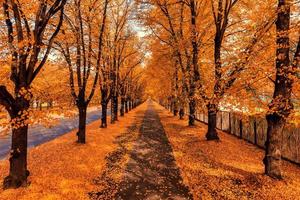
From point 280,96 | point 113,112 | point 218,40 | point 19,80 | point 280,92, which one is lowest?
point 113,112

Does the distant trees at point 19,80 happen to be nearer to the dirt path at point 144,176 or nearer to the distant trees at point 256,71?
the dirt path at point 144,176

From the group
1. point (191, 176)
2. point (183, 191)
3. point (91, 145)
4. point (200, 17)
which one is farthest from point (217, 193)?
point (200, 17)

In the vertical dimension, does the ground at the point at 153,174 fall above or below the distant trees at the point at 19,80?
below

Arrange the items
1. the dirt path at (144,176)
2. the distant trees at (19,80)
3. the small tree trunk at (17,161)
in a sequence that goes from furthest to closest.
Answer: the small tree trunk at (17,161) < the distant trees at (19,80) < the dirt path at (144,176)

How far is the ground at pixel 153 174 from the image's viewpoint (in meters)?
7.69

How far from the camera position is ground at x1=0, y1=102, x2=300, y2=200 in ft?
25.2

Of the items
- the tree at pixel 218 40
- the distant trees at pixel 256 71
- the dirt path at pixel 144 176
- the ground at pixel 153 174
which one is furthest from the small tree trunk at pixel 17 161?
the tree at pixel 218 40

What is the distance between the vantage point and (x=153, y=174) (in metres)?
9.59

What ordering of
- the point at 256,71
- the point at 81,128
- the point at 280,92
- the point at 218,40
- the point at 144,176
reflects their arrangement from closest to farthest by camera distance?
the point at 280,92 → the point at 256,71 → the point at 144,176 → the point at 218,40 → the point at 81,128

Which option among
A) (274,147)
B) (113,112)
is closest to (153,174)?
(274,147)

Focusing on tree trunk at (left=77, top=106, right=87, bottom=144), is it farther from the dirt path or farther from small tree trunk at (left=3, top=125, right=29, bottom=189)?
small tree trunk at (left=3, top=125, right=29, bottom=189)

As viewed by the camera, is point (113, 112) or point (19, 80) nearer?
point (19, 80)

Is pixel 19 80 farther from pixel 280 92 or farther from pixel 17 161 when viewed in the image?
pixel 280 92

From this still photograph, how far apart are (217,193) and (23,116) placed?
667cm
